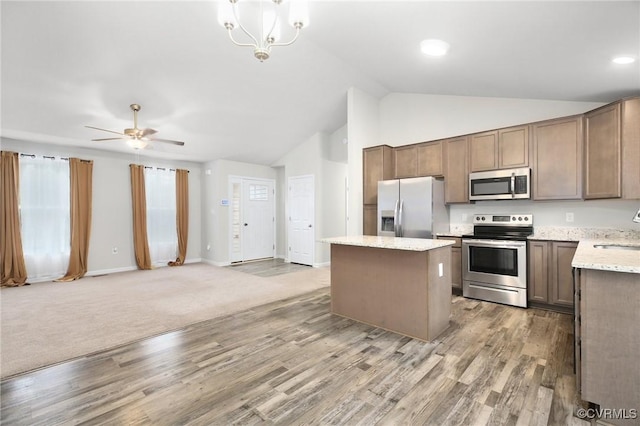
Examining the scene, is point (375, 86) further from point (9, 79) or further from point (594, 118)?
point (9, 79)

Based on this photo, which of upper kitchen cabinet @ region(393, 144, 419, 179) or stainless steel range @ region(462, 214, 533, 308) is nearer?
stainless steel range @ region(462, 214, 533, 308)

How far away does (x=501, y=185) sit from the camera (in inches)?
158

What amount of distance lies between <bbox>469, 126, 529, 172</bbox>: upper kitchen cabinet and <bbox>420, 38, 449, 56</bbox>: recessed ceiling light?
5.24 ft

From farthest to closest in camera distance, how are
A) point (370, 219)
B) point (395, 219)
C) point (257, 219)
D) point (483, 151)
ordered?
point (257, 219) < point (370, 219) < point (395, 219) < point (483, 151)

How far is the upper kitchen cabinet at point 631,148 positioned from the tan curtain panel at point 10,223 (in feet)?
28.2

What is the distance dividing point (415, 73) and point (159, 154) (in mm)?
5422

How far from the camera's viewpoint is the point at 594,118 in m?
3.39

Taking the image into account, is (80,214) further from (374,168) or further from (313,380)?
(313,380)

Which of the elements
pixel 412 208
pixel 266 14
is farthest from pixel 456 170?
pixel 266 14

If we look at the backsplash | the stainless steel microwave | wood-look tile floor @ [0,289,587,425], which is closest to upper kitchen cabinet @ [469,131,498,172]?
the stainless steel microwave

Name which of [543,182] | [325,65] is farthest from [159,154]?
[543,182]

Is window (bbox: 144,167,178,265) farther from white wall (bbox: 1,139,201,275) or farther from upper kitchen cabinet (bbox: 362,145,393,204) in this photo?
upper kitchen cabinet (bbox: 362,145,393,204)

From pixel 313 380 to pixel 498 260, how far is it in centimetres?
298

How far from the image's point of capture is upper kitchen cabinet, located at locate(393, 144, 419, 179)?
4.95 m
